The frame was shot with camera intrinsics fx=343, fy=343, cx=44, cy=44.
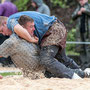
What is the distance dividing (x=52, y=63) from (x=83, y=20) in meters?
3.77

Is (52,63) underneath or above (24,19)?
underneath

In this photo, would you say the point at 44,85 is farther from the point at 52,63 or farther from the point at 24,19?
the point at 24,19

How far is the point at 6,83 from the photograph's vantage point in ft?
16.3

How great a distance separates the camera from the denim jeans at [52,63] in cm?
561

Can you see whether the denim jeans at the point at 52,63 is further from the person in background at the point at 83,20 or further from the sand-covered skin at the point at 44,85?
the person in background at the point at 83,20

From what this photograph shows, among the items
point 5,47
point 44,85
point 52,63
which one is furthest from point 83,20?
A: point 44,85

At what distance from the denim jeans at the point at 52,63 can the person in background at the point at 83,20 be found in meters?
3.47

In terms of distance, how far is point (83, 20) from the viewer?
360 inches

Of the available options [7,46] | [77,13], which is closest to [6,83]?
[7,46]

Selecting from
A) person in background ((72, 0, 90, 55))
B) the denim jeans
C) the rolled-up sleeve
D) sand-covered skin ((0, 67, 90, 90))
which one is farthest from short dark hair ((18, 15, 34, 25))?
person in background ((72, 0, 90, 55))

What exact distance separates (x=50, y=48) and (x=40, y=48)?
0.23 meters

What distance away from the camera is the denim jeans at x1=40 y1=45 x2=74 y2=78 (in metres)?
5.61

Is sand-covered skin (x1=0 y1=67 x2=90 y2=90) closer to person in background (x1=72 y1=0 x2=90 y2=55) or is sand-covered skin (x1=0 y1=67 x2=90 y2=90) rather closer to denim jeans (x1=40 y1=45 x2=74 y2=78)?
denim jeans (x1=40 y1=45 x2=74 y2=78)

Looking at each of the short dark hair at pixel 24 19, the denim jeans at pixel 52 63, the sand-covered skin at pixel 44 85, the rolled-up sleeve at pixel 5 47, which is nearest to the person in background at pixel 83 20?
the denim jeans at pixel 52 63
